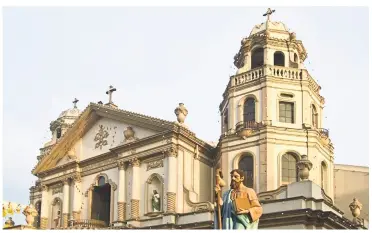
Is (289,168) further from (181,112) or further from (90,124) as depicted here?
(90,124)

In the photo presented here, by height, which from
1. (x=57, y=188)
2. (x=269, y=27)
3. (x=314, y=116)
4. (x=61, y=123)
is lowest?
(x=57, y=188)

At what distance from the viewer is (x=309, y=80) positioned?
1280 inches

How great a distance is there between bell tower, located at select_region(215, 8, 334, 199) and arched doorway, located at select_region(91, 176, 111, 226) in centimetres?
582

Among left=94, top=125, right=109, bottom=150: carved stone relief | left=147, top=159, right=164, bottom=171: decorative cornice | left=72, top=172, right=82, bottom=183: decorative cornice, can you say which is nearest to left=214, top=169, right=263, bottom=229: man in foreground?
left=147, top=159, right=164, bottom=171: decorative cornice

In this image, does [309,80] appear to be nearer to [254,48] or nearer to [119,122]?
[254,48]

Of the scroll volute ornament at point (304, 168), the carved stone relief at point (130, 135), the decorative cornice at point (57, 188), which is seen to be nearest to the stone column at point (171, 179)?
the carved stone relief at point (130, 135)

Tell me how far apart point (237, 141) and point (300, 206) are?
5.29 m

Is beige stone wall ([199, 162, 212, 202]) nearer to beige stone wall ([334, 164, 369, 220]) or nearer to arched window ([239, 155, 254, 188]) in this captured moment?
arched window ([239, 155, 254, 188])

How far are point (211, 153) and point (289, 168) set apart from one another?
394cm

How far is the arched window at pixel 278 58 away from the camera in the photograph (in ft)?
109

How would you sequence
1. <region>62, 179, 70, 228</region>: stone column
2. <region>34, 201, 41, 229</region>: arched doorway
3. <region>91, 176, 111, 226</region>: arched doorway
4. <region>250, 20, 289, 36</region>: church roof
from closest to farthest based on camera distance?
1. <region>250, 20, 289, 36</region>: church roof
2. <region>91, 176, 111, 226</region>: arched doorway
3. <region>62, 179, 70, 228</region>: stone column
4. <region>34, 201, 41, 229</region>: arched doorway

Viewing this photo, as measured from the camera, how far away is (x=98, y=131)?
115 ft

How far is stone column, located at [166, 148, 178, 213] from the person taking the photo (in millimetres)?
30391

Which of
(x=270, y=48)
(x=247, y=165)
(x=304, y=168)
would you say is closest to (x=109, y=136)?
(x=247, y=165)
